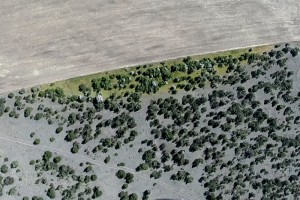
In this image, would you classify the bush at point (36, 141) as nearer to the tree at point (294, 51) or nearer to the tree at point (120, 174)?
the tree at point (120, 174)

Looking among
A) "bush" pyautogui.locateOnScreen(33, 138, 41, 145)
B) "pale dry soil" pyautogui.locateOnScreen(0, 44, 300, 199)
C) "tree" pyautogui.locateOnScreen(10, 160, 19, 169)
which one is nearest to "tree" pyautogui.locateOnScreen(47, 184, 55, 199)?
"pale dry soil" pyautogui.locateOnScreen(0, 44, 300, 199)

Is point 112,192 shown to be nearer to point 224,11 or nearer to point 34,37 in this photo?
point 34,37

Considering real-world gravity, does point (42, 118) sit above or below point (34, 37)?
below

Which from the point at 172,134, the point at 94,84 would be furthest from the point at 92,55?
the point at 172,134

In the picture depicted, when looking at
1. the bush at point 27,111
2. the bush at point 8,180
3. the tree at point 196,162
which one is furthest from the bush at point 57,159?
the tree at point 196,162

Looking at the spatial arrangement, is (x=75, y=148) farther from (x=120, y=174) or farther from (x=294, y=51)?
(x=294, y=51)

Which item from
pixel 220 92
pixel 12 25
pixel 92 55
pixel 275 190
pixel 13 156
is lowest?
pixel 275 190

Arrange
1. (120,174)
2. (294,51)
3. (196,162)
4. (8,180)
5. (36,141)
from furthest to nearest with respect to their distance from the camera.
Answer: (294,51) < (196,162) < (120,174) < (36,141) < (8,180)

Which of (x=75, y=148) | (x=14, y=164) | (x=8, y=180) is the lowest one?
(x=8, y=180)

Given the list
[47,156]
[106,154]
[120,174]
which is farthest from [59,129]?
[120,174]
